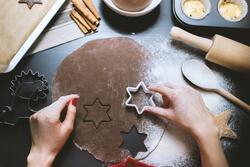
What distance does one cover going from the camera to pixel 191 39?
985 mm

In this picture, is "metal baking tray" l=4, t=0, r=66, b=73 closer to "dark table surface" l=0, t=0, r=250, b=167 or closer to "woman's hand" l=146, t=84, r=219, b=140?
"dark table surface" l=0, t=0, r=250, b=167

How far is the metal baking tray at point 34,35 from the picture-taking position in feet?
3.27

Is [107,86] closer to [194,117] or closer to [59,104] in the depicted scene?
[59,104]

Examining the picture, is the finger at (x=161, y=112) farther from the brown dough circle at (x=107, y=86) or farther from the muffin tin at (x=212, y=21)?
the muffin tin at (x=212, y=21)

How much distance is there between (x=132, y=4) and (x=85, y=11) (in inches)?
5.3

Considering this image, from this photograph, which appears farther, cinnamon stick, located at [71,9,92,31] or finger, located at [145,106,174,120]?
cinnamon stick, located at [71,9,92,31]

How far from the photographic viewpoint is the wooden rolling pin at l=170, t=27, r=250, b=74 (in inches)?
37.9

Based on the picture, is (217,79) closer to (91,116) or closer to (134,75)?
(134,75)

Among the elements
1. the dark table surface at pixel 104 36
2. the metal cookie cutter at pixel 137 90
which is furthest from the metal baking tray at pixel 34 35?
the metal cookie cutter at pixel 137 90

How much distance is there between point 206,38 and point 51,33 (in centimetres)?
41

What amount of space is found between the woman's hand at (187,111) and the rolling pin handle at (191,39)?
Answer: 120 millimetres

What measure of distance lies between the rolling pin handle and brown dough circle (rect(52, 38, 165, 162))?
90 mm

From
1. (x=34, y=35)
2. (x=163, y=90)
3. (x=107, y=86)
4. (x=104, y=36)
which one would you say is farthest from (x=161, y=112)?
(x=34, y=35)

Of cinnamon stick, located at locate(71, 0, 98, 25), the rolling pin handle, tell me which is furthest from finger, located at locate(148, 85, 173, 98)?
cinnamon stick, located at locate(71, 0, 98, 25)
